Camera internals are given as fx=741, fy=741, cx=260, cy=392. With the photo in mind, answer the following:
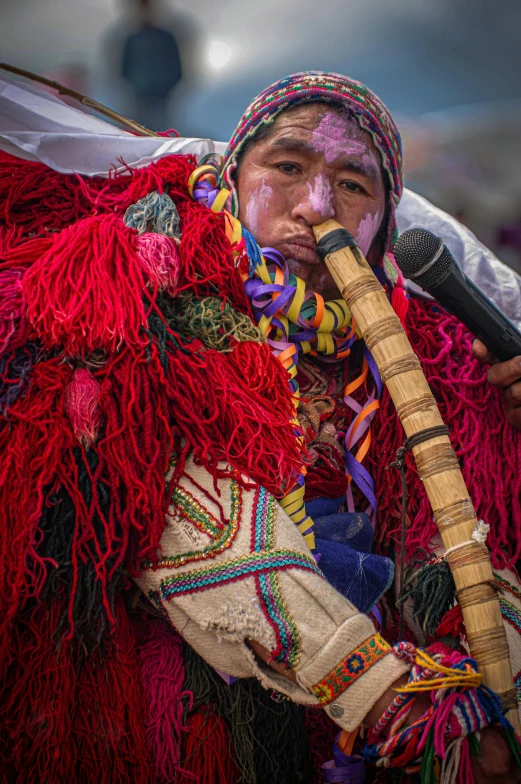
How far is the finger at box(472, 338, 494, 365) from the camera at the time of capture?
69.7 inches

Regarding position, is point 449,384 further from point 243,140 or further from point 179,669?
point 179,669

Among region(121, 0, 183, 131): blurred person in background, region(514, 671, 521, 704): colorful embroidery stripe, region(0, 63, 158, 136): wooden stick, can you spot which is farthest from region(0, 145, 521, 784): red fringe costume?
region(121, 0, 183, 131): blurred person in background

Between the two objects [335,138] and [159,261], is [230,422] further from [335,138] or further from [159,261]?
[335,138]

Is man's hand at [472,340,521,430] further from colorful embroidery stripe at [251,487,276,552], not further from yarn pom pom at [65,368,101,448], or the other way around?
yarn pom pom at [65,368,101,448]

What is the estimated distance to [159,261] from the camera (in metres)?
1.54

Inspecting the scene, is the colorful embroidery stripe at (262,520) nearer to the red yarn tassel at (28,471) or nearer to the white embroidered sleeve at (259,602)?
the white embroidered sleeve at (259,602)

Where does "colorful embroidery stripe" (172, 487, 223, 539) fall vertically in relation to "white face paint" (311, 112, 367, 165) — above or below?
below

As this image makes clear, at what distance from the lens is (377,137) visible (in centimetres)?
189

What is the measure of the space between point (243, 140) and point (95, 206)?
1.37 feet

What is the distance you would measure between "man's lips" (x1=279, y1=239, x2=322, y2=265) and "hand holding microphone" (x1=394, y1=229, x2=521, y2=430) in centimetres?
29

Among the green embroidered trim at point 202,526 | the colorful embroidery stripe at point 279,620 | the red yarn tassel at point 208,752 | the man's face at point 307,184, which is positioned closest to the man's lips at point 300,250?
the man's face at point 307,184

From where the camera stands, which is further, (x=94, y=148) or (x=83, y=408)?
(x=94, y=148)

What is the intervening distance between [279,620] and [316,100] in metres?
1.27

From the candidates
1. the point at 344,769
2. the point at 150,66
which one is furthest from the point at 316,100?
the point at 150,66
